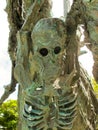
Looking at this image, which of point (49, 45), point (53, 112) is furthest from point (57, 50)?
point (53, 112)

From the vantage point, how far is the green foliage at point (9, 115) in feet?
47.8

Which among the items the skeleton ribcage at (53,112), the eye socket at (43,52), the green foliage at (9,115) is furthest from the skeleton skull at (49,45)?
the green foliage at (9,115)

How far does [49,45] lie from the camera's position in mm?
3871

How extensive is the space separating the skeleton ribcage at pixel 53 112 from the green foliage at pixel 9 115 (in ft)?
34.1

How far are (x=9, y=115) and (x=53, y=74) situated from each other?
1110cm

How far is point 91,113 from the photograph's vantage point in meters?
4.29

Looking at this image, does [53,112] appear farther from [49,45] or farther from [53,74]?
[49,45]

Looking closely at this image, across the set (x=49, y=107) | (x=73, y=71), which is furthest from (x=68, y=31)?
(x=49, y=107)

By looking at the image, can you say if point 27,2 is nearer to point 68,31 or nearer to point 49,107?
point 68,31

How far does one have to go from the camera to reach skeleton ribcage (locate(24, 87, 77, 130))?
3963mm

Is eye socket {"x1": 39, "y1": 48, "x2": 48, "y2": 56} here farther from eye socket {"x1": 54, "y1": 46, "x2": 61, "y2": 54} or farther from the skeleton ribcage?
the skeleton ribcage

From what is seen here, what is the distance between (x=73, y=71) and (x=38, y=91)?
0.89 ft

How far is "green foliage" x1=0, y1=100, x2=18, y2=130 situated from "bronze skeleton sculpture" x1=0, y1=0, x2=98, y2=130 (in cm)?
1023

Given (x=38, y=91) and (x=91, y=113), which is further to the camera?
(x=91, y=113)
